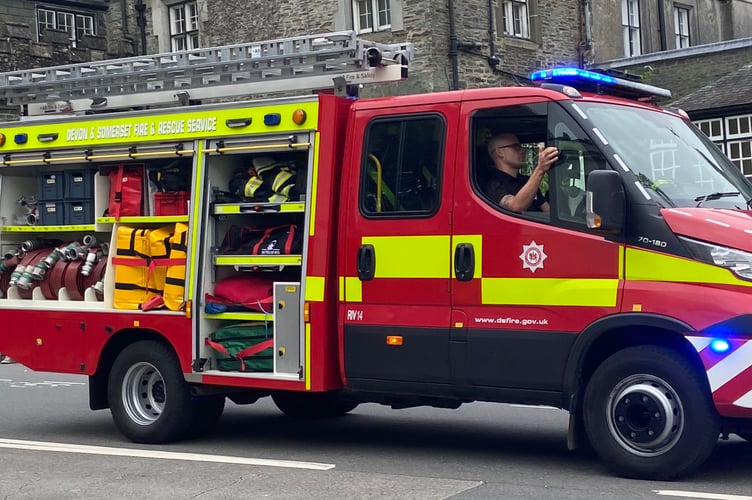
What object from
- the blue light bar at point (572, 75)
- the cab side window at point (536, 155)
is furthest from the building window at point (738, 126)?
the cab side window at point (536, 155)

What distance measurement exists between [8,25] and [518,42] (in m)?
12.8

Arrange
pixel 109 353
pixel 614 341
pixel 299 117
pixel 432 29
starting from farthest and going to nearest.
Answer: pixel 432 29
pixel 109 353
pixel 299 117
pixel 614 341

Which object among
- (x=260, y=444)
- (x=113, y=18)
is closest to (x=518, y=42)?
(x=113, y=18)

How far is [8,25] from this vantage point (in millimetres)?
29750

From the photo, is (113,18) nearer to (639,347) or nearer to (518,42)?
(518,42)

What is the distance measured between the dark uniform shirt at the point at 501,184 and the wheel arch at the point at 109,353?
3.18 meters

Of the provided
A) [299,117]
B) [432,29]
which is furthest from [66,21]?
[299,117]

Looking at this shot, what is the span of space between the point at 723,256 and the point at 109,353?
5.35 m

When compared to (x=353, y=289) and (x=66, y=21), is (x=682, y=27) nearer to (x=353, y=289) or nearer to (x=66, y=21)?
(x=66, y=21)

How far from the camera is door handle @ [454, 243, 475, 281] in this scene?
794cm

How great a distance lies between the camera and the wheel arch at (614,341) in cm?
719

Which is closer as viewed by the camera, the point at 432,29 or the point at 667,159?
the point at 667,159

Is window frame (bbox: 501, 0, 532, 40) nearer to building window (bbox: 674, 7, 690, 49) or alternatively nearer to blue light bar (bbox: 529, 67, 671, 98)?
building window (bbox: 674, 7, 690, 49)

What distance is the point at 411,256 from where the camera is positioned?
8203 mm
